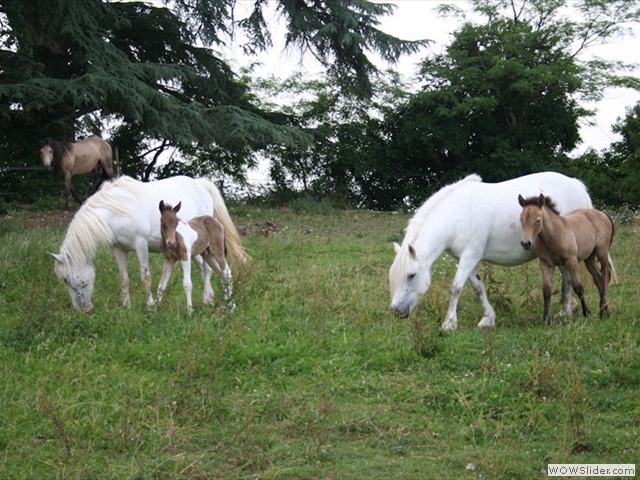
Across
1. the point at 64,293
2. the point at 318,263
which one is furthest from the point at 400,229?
the point at 64,293

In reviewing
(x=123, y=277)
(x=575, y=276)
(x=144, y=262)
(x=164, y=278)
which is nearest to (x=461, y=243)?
(x=575, y=276)

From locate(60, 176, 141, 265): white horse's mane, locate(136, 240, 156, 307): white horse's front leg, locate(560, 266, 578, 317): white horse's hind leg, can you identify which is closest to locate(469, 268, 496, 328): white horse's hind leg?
locate(560, 266, 578, 317): white horse's hind leg

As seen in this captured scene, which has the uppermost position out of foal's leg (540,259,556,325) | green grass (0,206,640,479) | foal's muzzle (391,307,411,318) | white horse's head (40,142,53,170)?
white horse's head (40,142,53,170)

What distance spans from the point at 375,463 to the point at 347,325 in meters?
2.82

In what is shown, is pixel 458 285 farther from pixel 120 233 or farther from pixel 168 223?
pixel 120 233

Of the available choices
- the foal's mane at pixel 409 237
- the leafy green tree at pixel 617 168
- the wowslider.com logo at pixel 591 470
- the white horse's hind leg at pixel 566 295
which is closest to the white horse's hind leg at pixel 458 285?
the foal's mane at pixel 409 237

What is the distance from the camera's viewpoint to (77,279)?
7.76m

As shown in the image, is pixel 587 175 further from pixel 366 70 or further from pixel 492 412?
pixel 492 412

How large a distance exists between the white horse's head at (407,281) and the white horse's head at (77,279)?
3.18 m

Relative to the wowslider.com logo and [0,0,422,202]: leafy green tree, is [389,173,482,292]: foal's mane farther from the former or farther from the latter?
[0,0,422,202]: leafy green tree

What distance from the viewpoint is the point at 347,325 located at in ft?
23.3

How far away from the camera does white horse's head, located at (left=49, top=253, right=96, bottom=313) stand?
775 centimetres

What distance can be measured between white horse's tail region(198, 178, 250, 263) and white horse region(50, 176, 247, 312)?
1 cm

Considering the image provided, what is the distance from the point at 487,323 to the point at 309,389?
253 centimetres
